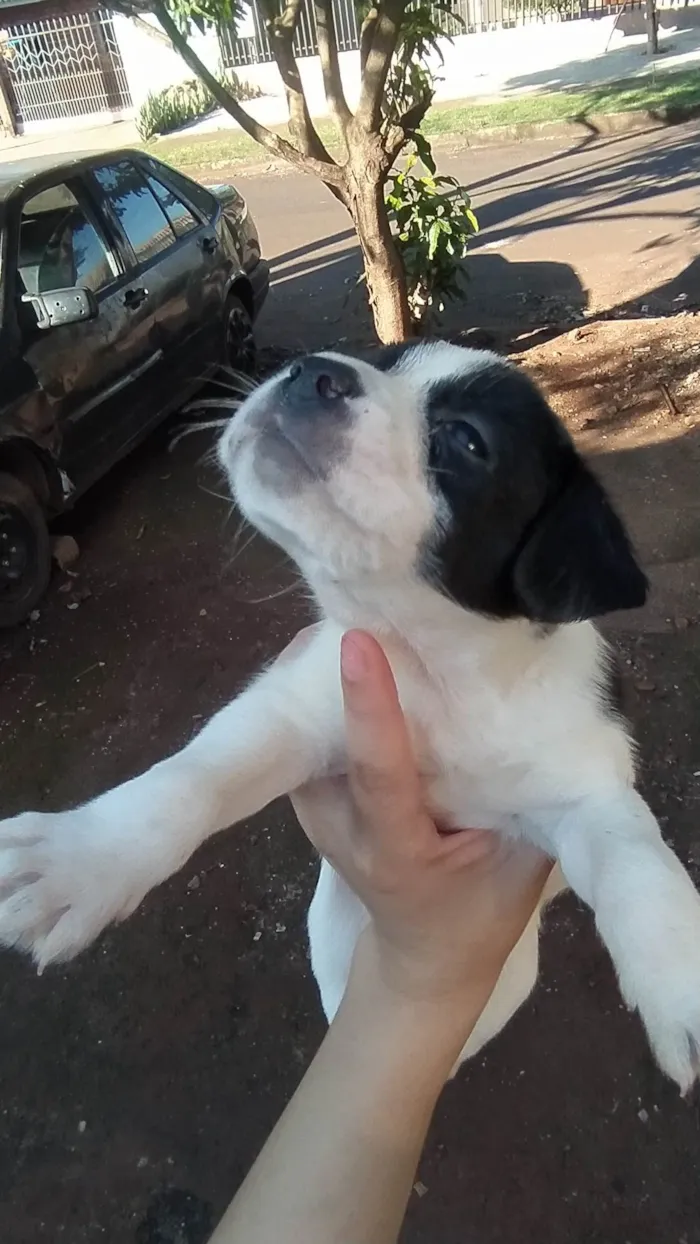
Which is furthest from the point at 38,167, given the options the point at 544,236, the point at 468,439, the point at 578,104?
the point at 578,104

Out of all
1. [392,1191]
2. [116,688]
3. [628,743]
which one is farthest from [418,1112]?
[116,688]

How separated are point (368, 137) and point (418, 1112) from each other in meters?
6.49

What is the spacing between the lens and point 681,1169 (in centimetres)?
292

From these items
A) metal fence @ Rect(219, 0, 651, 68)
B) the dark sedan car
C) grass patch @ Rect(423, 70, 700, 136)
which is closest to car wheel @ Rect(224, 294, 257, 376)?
the dark sedan car

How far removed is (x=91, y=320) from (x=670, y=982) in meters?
5.69

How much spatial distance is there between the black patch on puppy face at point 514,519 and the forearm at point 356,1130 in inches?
37.4

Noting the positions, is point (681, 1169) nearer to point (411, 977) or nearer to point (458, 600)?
point (411, 977)

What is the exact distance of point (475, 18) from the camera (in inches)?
1052

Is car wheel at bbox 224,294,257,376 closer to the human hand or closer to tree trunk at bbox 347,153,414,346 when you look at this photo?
tree trunk at bbox 347,153,414,346

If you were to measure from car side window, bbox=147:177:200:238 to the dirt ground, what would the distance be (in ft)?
12.0

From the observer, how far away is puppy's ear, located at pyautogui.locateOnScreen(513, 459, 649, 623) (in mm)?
2010

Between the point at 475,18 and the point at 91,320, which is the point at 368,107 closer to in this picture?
the point at 91,320

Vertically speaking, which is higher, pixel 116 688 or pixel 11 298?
pixel 11 298

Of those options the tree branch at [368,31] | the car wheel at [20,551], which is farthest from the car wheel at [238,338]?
the car wheel at [20,551]
